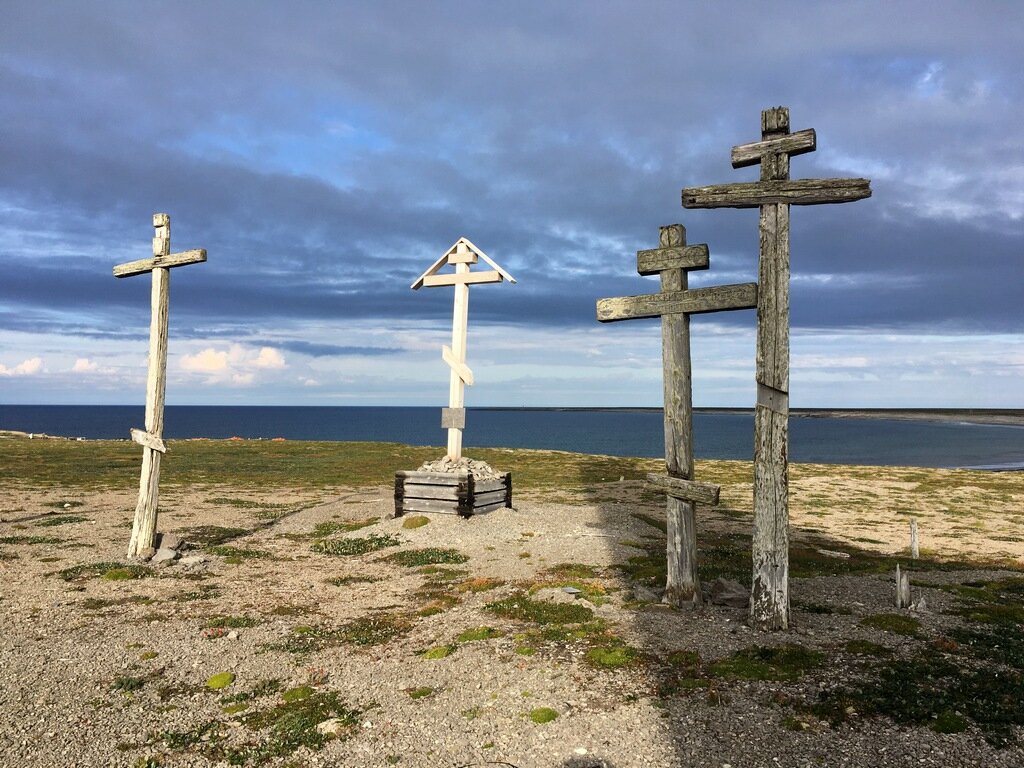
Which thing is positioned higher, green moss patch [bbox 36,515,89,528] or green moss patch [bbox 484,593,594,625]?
green moss patch [bbox 484,593,594,625]

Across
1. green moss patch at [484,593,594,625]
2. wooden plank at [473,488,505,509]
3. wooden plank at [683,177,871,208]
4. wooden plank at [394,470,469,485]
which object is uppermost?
wooden plank at [683,177,871,208]

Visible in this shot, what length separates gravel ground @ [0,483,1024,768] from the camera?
7406 millimetres

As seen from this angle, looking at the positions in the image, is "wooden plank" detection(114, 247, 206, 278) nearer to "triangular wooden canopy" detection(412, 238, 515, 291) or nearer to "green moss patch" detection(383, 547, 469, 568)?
"triangular wooden canopy" detection(412, 238, 515, 291)

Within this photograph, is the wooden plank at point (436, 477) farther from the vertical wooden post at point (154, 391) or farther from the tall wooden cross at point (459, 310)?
the vertical wooden post at point (154, 391)

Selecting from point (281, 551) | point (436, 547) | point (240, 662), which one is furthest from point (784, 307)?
point (281, 551)

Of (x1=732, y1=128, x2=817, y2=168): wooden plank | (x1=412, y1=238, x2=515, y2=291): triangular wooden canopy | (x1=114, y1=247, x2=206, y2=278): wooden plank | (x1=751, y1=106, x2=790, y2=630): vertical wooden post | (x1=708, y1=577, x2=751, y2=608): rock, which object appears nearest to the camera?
(x1=732, y1=128, x2=817, y2=168): wooden plank

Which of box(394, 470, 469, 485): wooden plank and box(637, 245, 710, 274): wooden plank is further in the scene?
box(394, 470, 469, 485): wooden plank

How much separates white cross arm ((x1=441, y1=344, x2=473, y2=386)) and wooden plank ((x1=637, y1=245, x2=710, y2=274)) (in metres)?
9.17

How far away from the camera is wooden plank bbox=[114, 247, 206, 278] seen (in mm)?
16516

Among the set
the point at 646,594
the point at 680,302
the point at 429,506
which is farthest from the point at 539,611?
the point at 429,506

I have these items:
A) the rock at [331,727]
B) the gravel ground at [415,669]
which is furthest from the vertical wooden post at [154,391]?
the rock at [331,727]

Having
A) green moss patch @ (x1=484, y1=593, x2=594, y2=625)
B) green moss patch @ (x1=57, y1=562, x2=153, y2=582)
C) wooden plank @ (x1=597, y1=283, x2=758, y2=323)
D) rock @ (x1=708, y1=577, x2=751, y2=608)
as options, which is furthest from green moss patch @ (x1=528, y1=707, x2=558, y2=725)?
green moss patch @ (x1=57, y1=562, x2=153, y2=582)

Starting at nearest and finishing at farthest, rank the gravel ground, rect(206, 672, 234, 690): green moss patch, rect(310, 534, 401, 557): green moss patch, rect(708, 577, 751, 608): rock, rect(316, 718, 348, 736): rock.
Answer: the gravel ground
rect(316, 718, 348, 736): rock
rect(206, 672, 234, 690): green moss patch
rect(708, 577, 751, 608): rock
rect(310, 534, 401, 557): green moss patch

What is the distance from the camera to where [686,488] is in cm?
1173
